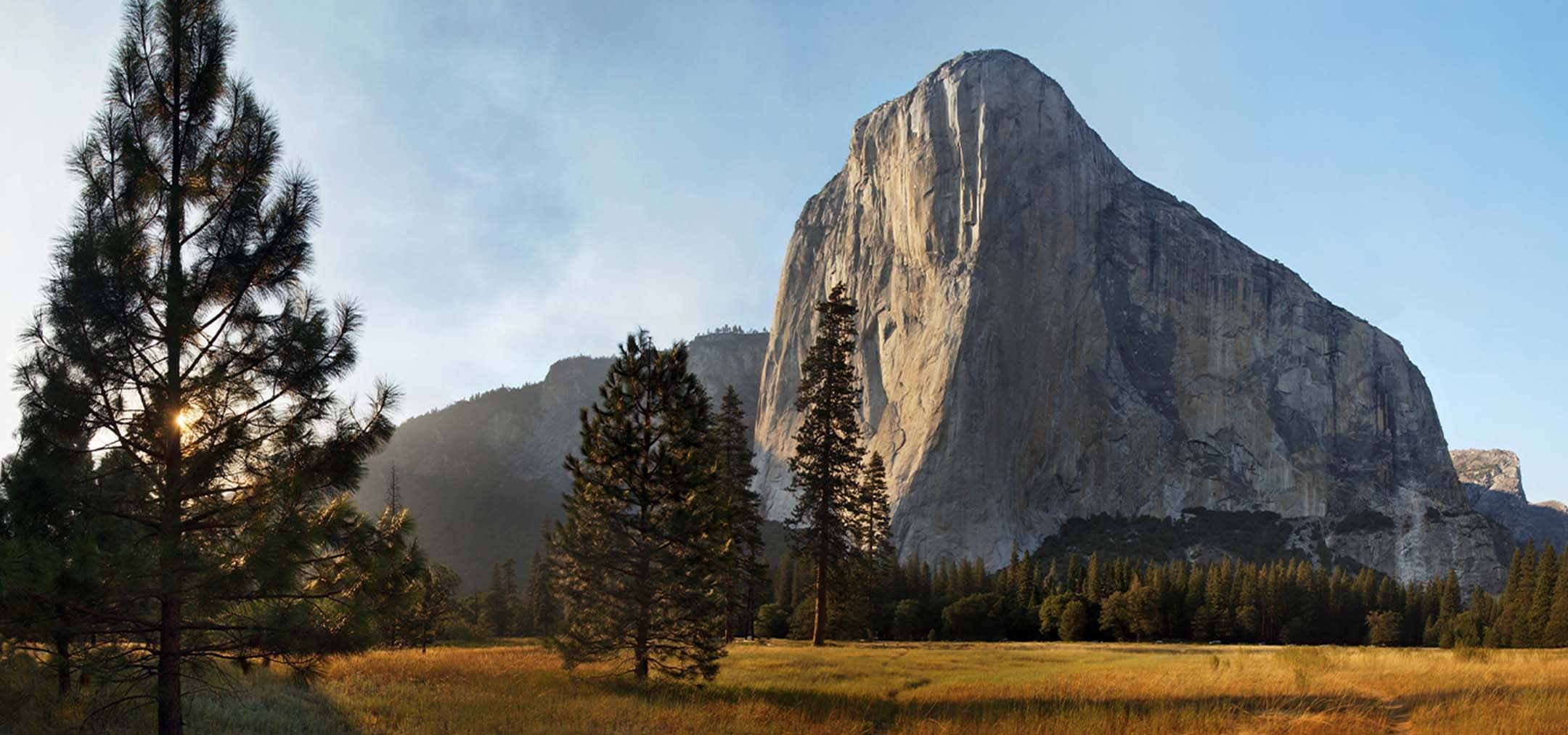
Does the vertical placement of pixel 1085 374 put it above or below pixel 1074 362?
below

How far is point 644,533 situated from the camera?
18359 mm

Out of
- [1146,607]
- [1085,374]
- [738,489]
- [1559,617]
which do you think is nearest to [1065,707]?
[738,489]

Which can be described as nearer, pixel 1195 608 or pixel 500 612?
pixel 500 612

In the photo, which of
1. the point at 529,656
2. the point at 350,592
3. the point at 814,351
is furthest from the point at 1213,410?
the point at 350,592

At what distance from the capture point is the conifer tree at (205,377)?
8.44 metres

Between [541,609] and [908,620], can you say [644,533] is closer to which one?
[908,620]

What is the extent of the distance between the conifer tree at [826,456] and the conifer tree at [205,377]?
2279cm

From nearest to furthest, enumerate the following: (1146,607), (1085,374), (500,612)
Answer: (1146,607), (500,612), (1085,374)

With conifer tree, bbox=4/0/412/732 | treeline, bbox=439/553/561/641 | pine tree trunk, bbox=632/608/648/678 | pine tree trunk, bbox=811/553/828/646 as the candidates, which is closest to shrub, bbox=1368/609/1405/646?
pine tree trunk, bbox=811/553/828/646

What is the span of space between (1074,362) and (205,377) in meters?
157

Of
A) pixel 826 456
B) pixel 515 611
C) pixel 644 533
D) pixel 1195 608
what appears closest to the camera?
pixel 644 533

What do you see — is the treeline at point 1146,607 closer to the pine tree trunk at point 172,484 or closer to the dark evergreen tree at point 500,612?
the dark evergreen tree at point 500,612

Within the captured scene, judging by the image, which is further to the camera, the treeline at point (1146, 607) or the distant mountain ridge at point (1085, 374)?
the distant mountain ridge at point (1085, 374)

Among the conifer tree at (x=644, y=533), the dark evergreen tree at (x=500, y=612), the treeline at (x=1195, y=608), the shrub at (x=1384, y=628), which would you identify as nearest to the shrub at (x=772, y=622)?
the treeline at (x=1195, y=608)
